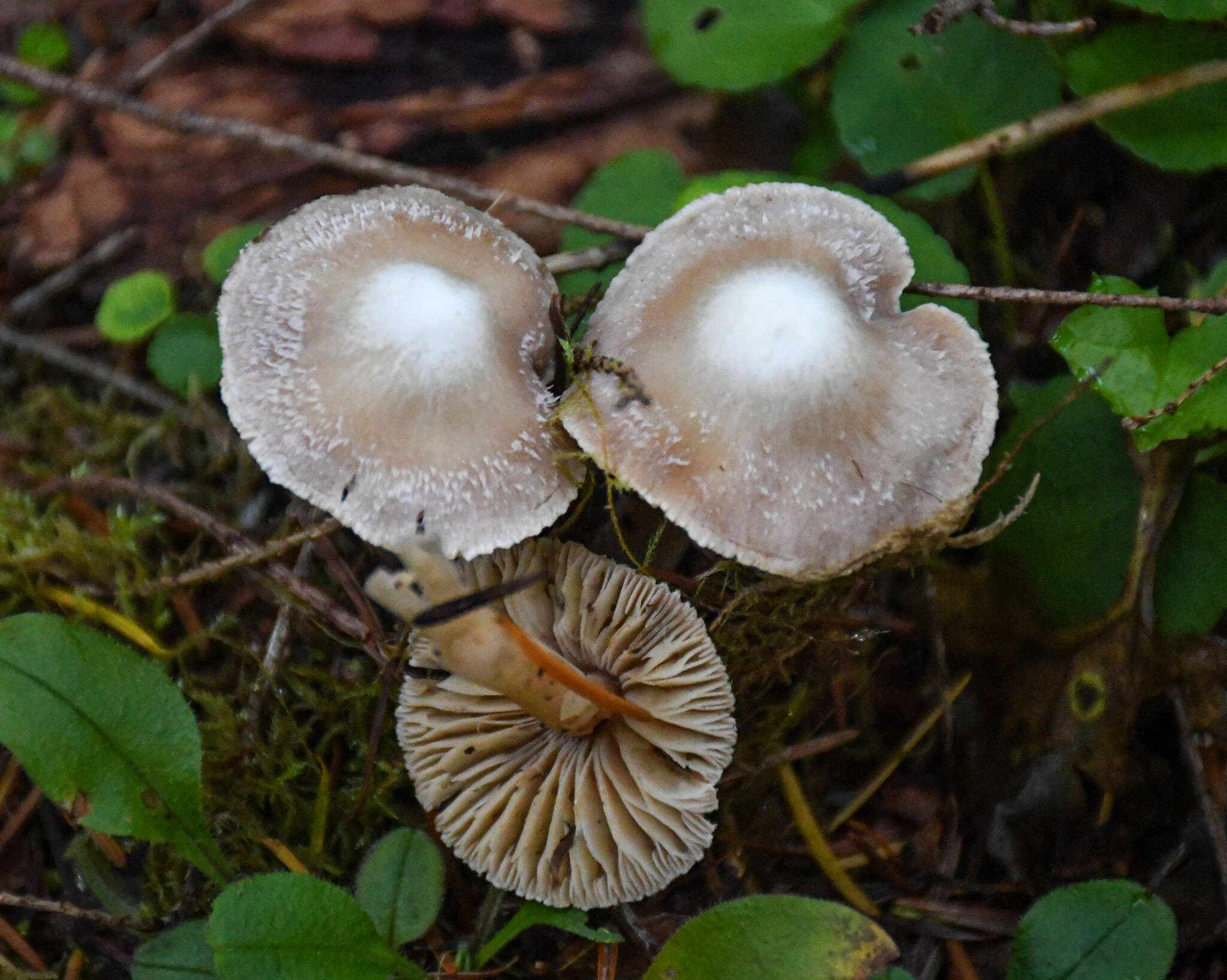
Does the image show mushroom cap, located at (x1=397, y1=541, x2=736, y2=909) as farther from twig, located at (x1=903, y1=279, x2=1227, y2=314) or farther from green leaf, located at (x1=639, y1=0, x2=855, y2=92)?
green leaf, located at (x1=639, y1=0, x2=855, y2=92)

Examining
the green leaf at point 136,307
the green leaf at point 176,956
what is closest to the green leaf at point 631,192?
the green leaf at point 136,307

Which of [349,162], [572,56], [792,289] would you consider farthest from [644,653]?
[572,56]

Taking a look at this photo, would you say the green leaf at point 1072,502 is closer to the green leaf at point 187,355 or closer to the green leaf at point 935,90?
the green leaf at point 935,90

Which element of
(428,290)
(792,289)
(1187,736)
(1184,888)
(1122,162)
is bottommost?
(1184,888)

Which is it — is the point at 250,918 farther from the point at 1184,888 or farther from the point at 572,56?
the point at 572,56

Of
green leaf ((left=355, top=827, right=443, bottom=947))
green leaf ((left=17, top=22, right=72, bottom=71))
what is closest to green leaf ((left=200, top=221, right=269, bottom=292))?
green leaf ((left=17, top=22, right=72, bottom=71))

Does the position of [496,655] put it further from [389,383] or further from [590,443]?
[389,383]
